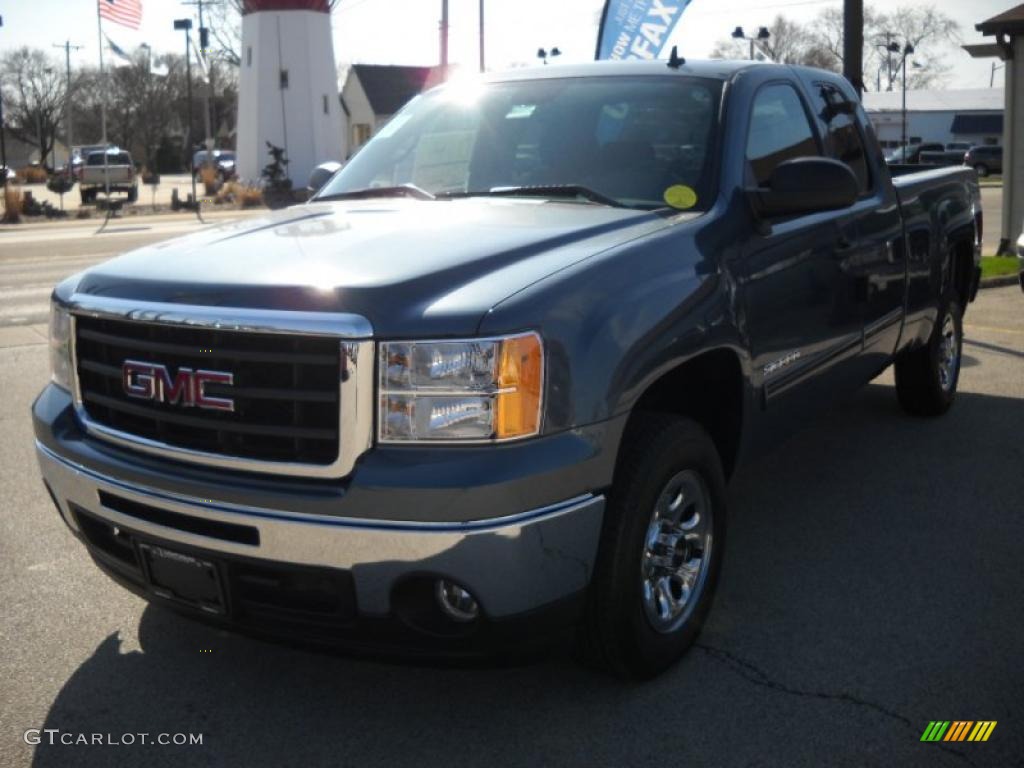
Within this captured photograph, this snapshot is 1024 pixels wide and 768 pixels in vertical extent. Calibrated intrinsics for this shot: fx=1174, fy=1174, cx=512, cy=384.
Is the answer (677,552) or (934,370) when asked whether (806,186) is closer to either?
(677,552)

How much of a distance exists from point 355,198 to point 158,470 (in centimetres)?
178

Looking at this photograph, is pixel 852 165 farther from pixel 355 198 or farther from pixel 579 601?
pixel 579 601

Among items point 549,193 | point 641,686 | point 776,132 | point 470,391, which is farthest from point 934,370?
point 470,391

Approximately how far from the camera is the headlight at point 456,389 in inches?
113

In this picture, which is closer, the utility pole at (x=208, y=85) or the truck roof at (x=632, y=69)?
the truck roof at (x=632, y=69)

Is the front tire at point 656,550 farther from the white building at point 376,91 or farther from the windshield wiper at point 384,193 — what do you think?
the white building at point 376,91

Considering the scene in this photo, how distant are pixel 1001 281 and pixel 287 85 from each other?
1383 inches

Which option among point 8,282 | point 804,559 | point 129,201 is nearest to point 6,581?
point 804,559

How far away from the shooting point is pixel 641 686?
3.50 metres

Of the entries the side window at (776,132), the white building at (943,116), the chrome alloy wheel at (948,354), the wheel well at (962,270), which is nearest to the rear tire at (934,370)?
the chrome alloy wheel at (948,354)

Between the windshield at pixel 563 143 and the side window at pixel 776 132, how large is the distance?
208 mm

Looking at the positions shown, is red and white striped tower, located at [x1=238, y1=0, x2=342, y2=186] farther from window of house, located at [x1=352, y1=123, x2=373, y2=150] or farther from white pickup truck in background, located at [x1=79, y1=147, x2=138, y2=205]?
window of house, located at [x1=352, y1=123, x2=373, y2=150]

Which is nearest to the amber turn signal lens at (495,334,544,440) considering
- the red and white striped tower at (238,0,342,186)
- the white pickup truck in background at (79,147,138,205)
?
the white pickup truck in background at (79,147,138,205)

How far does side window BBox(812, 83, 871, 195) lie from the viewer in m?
5.12
